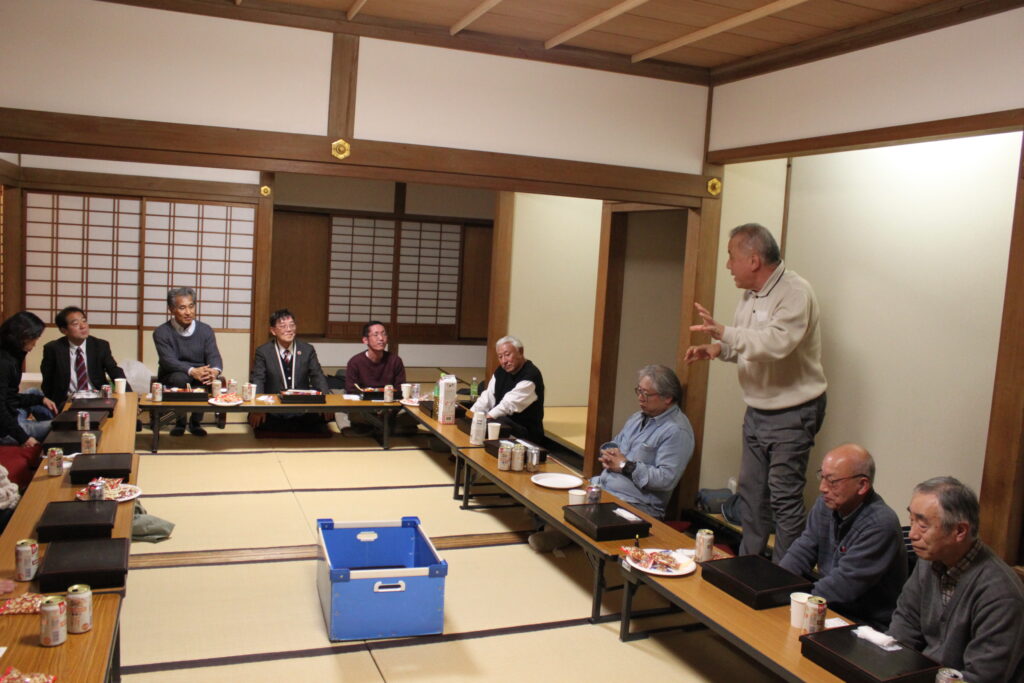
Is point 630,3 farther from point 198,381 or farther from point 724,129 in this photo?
point 198,381

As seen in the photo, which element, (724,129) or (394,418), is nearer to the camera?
(724,129)

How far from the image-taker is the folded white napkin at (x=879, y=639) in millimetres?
2201

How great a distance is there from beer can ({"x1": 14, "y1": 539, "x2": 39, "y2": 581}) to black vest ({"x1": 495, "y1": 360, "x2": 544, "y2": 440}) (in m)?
3.07

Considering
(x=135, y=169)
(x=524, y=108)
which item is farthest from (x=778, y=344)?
(x=135, y=169)

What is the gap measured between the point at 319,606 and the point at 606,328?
2.79m

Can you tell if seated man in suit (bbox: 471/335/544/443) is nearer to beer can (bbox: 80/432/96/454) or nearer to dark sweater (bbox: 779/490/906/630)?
beer can (bbox: 80/432/96/454)

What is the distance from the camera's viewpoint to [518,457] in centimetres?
402

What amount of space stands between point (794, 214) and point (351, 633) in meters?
3.24

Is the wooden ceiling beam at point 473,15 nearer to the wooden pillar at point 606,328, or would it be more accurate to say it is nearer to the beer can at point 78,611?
the wooden pillar at point 606,328

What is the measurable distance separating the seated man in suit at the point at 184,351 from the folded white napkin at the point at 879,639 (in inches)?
192

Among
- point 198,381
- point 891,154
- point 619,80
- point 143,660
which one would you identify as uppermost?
point 619,80

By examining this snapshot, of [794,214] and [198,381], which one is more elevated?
[794,214]

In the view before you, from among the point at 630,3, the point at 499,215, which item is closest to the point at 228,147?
the point at 630,3

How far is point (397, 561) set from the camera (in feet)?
11.1
